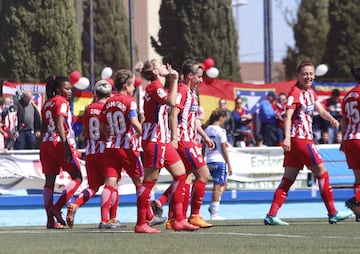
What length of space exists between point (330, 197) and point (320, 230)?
64.3 inches

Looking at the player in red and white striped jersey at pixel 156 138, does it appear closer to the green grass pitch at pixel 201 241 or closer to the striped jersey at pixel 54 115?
the green grass pitch at pixel 201 241

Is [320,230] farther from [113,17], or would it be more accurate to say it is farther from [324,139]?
[113,17]

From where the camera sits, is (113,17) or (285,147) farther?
(113,17)

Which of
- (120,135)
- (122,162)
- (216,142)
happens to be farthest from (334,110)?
(120,135)

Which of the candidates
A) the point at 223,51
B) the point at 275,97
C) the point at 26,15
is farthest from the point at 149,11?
the point at 275,97

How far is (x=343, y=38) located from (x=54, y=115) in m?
28.8

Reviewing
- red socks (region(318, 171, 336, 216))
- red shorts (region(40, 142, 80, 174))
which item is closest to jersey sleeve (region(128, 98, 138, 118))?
red shorts (region(40, 142, 80, 174))

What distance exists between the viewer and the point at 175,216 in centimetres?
1360

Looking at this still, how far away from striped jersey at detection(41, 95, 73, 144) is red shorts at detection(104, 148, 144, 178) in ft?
3.42

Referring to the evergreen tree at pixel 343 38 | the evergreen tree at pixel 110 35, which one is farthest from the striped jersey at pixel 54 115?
the evergreen tree at pixel 110 35

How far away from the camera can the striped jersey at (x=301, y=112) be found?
14742 mm

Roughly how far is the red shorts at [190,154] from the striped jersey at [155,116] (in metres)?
0.80

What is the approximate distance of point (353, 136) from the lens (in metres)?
15.5

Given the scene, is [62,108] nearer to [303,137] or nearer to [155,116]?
[155,116]
